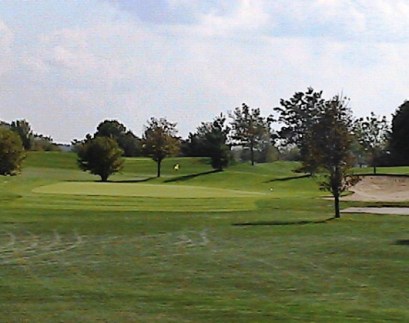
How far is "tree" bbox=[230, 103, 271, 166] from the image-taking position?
97.0 m

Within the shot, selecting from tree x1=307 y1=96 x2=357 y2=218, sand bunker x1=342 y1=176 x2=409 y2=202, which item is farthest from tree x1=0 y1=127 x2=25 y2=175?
tree x1=307 y1=96 x2=357 y2=218

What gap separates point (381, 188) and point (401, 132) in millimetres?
26949

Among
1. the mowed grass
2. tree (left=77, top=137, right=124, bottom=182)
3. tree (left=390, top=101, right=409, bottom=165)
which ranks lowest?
the mowed grass

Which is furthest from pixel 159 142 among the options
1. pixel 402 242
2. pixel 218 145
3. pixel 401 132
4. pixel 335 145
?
pixel 402 242

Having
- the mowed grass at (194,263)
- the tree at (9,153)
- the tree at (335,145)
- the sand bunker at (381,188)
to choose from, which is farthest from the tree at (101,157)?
the tree at (335,145)

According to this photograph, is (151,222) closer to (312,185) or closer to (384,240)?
(384,240)

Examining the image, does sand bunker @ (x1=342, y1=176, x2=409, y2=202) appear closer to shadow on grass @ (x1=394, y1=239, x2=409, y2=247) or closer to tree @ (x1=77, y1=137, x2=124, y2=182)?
tree @ (x1=77, y1=137, x2=124, y2=182)

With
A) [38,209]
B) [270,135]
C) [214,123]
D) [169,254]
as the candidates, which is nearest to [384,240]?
[169,254]

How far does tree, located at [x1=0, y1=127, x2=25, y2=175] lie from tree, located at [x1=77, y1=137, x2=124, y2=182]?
555cm

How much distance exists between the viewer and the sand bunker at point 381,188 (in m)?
52.3

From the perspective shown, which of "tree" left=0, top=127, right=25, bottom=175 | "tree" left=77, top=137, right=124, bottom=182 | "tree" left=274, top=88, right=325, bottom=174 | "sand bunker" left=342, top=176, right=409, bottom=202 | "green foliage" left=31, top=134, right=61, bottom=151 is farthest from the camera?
"green foliage" left=31, top=134, right=61, bottom=151

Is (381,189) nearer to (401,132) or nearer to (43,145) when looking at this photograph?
(401,132)

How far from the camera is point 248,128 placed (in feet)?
320

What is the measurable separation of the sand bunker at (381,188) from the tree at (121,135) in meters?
62.4
